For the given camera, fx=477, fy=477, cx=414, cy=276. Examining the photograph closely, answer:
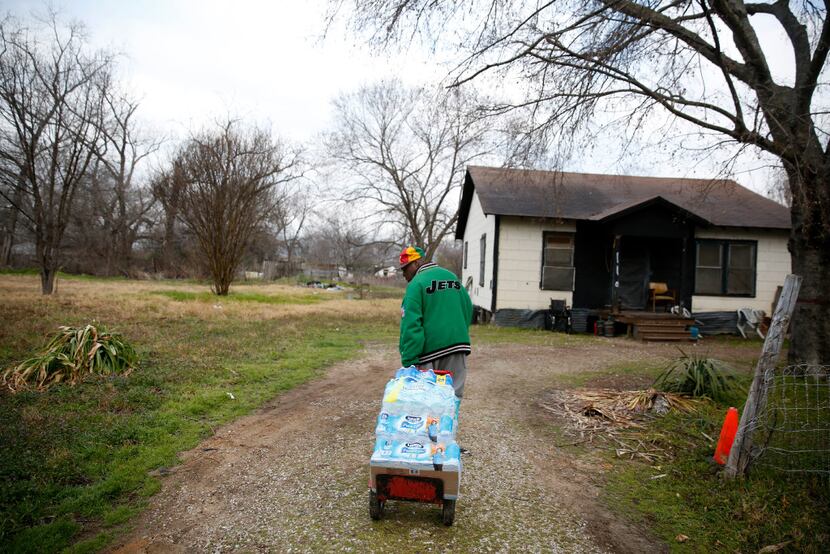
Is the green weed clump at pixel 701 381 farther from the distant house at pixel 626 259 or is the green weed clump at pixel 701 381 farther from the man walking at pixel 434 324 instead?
the distant house at pixel 626 259

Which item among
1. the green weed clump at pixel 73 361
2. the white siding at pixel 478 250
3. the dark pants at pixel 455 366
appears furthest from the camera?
the white siding at pixel 478 250

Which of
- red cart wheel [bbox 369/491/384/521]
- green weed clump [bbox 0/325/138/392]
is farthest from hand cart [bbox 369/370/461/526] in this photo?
green weed clump [bbox 0/325/138/392]

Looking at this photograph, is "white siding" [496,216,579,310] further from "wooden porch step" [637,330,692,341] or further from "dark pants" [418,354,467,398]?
"dark pants" [418,354,467,398]

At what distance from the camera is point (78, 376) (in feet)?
19.9

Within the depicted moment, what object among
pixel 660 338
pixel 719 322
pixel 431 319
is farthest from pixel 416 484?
pixel 719 322

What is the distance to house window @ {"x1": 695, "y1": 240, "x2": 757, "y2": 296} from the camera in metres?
15.0

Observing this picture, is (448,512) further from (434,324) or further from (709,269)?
(709,269)

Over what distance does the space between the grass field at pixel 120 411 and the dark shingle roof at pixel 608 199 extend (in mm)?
6345

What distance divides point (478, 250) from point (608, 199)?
4852 millimetres

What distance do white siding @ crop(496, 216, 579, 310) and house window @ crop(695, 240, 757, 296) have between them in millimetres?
4019

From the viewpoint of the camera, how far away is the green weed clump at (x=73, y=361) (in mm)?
5820

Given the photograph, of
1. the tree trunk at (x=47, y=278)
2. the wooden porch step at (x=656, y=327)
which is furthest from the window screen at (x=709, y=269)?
the tree trunk at (x=47, y=278)

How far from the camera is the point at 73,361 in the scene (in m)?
6.21

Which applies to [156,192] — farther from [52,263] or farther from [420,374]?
[420,374]
